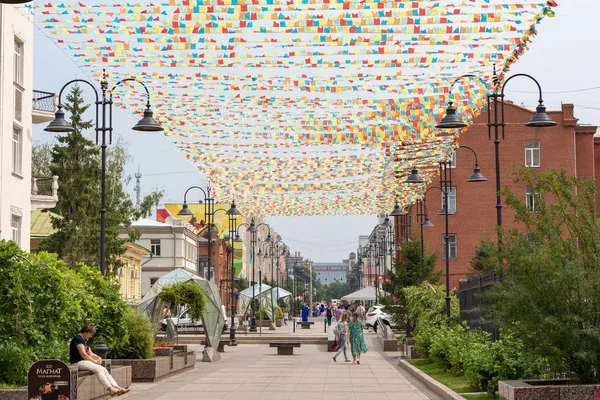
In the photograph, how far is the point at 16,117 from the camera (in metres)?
34.5

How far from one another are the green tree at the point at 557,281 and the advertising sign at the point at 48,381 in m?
6.83

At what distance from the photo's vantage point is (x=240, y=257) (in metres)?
137

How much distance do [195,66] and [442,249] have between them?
4941cm

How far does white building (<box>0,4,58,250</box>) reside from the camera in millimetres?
32531

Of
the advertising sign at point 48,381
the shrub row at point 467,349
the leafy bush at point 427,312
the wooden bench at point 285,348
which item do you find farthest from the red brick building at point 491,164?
the advertising sign at point 48,381

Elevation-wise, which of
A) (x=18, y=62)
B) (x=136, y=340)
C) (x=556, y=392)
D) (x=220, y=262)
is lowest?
(x=556, y=392)

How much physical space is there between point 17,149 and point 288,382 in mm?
16045

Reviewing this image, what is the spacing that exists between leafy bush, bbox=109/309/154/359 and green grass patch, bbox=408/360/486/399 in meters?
7.08

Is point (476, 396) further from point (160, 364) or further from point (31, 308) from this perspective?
point (160, 364)

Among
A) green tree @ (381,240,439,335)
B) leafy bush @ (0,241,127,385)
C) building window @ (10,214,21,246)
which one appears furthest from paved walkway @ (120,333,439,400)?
green tree @ (381,240,439,335)

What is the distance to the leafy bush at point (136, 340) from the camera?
77.9 feet

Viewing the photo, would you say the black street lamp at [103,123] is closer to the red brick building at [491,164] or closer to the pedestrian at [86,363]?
the pedestrian at [86,363]

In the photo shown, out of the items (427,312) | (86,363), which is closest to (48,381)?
(86,363)

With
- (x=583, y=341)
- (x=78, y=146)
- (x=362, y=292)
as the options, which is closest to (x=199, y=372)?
(x=583, y=341)
